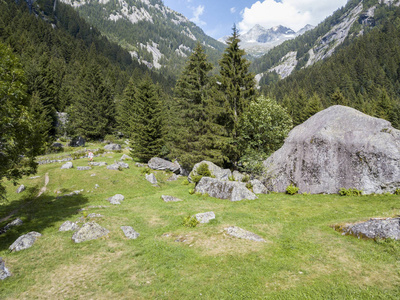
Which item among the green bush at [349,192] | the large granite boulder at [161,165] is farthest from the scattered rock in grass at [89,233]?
the large granite boulder at [161,165]

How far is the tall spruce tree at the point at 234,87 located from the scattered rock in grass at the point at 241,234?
16977mm

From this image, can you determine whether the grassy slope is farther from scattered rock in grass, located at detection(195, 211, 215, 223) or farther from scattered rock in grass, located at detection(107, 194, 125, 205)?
scattered rock in grass, located at detection(107, 194, 125, 205)

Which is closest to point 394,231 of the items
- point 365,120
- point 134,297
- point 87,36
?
point 134,297

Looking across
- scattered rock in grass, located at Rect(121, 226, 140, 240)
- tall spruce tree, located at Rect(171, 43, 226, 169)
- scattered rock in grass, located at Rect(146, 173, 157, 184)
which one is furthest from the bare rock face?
scattered rock in grass, located at Rect(146, 173, 157, 184)

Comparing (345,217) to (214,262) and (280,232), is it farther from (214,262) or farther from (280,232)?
(214,262)

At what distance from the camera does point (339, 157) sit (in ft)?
65.3

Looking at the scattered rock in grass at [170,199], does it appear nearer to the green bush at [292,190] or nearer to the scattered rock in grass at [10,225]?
the green bush at [292,190]

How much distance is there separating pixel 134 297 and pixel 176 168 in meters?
29.5

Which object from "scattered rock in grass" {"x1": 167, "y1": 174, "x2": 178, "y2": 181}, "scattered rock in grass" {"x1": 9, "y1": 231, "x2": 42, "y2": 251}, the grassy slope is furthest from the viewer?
"scattered rock in grass" {"x1": 167, "y1": 174, "x2": 178, "y2": 181}

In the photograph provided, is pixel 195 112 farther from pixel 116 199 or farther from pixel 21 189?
pixel 21 189

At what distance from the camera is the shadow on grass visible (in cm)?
1474

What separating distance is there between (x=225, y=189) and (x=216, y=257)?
11555mm

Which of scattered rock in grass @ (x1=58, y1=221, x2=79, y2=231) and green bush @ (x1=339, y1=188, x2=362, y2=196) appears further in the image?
green bush @ (x1=339, y1=188, x2=362, y2=196)

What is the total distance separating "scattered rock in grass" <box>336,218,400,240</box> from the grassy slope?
503 millimetres
